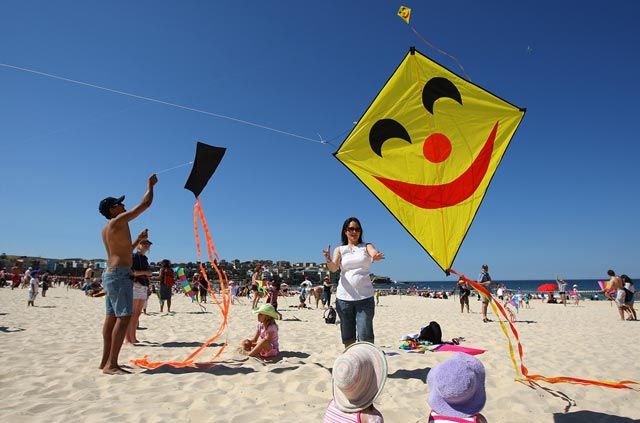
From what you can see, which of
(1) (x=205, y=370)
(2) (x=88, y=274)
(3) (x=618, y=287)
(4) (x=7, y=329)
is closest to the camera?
(1) (x=205, y=370)

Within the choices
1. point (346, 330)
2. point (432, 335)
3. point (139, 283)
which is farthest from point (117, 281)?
point (432, 335)

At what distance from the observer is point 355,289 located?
12.3 ft

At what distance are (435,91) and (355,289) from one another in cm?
212

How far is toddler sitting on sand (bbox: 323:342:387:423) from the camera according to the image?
1794 millimetres

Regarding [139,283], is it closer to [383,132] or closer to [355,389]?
[383,132]

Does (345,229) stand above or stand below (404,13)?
below

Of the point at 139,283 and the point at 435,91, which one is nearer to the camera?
the point at 435,91

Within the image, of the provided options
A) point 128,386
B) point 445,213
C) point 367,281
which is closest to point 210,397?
point 128,386

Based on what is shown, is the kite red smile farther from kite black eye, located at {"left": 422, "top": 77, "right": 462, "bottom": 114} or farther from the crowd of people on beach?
the crowd of people on beach

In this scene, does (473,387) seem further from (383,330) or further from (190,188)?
(383,330)

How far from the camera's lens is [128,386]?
3.43m

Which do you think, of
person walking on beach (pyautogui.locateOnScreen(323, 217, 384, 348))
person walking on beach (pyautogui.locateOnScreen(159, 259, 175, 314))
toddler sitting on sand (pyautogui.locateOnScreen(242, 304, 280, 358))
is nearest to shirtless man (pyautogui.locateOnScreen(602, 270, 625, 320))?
person walking on beach (pyautogui.locateOnScreen(323, 217, 384, 348))

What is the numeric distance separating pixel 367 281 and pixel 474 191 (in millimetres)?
1384

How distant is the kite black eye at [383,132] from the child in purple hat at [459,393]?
2172 mm
